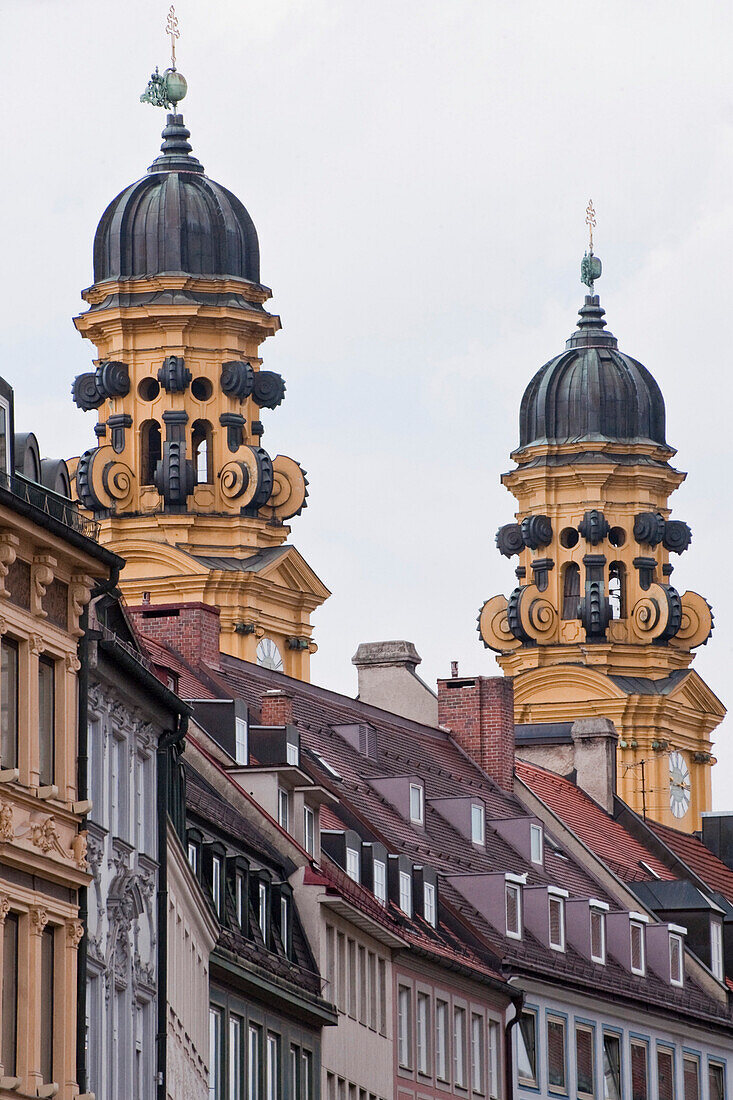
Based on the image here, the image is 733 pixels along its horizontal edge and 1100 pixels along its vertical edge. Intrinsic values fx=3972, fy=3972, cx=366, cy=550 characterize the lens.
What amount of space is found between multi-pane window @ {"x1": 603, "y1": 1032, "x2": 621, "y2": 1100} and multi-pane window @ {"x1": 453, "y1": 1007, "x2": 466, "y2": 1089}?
5867 millimetres

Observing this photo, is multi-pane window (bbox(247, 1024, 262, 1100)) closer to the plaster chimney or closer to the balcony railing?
the balcony railing

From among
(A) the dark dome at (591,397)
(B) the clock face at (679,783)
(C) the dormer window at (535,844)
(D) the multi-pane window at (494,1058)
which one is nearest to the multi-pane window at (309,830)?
(D) the multi-pane window at (494,1058)

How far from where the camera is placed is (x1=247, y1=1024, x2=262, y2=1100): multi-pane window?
55.9 m

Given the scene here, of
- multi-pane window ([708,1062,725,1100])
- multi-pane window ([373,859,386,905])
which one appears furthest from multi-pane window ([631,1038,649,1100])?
multi-pane window ([373,859,386,905])

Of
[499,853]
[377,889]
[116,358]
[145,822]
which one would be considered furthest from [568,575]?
[145,822]

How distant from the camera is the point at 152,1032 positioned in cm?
4806

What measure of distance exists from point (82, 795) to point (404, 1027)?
21.4m

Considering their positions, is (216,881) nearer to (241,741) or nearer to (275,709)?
(241,741)

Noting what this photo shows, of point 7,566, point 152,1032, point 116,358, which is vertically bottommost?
point 152,1032

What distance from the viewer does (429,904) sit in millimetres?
67750

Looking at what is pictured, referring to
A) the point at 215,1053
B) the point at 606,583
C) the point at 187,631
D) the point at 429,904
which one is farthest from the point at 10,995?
the point at 606,583

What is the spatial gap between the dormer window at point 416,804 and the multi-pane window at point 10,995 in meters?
29.9

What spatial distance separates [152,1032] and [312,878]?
12529mm

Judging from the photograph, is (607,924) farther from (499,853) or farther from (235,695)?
(235,695)
